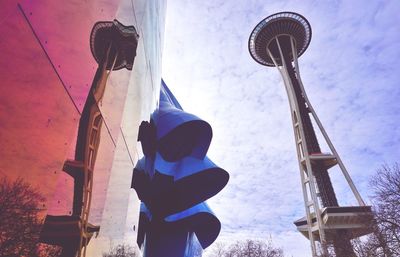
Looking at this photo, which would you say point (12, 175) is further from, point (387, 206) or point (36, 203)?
point (387, 206)

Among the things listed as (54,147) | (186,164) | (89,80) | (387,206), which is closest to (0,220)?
(54,147)

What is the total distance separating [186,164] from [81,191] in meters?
17.0

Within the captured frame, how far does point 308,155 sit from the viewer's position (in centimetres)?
3147

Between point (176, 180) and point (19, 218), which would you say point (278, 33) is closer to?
point (176, 180)

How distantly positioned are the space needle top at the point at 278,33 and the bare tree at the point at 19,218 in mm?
44151

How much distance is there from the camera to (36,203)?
1550 millimetres

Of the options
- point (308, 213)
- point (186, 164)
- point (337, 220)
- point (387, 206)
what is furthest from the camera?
point (308, 213)

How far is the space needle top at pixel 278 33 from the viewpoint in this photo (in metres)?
40.5

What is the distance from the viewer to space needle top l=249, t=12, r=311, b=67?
4050 cm

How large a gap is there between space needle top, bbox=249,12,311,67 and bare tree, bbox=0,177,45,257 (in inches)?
1738

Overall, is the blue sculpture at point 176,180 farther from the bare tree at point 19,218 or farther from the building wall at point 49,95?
the bare tree at point 19,218

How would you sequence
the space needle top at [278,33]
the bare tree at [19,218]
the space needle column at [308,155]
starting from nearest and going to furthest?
the bare tree at [19,218], the space needle column at [308,155], the space needle top at [278,33]

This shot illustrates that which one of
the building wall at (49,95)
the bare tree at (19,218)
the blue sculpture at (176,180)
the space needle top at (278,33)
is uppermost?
the space needle top at (278,33)

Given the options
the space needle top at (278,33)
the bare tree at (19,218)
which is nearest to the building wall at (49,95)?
the bare tree at (19,218)
